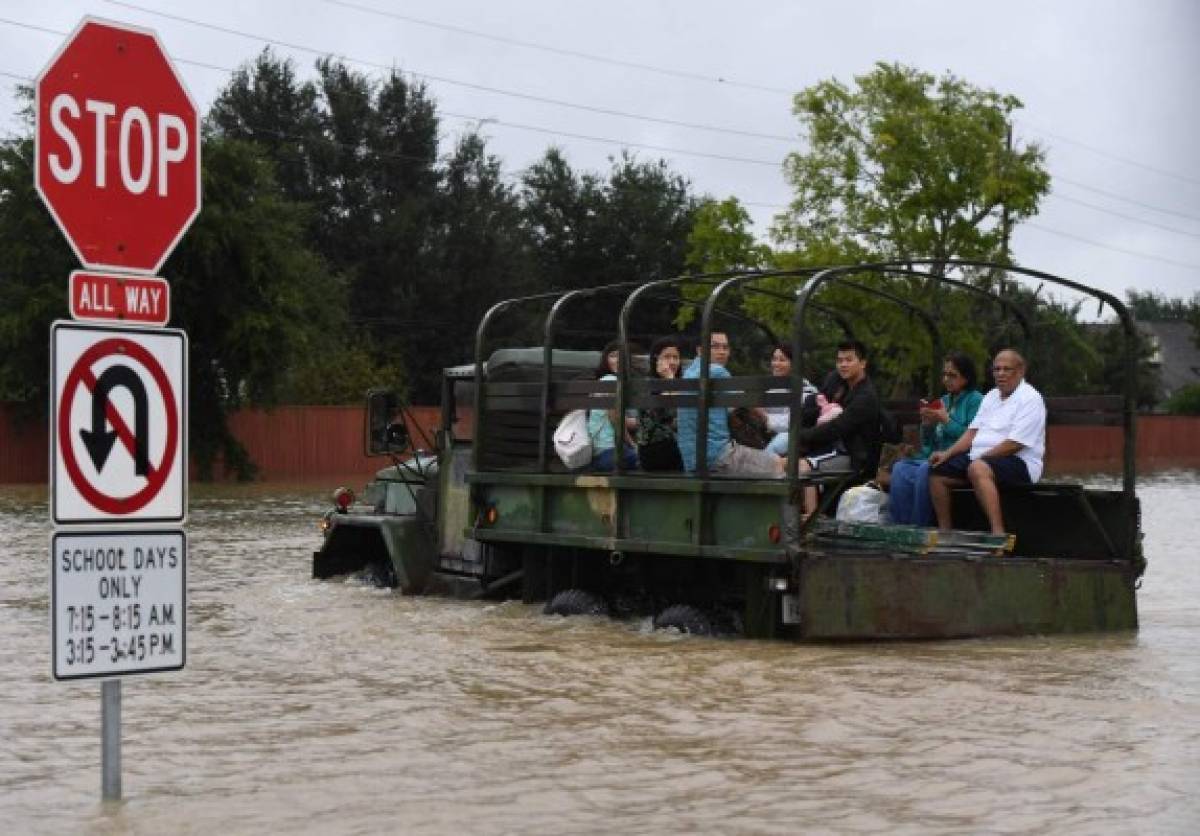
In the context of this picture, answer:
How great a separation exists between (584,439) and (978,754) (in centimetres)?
552

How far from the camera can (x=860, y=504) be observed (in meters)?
13.6

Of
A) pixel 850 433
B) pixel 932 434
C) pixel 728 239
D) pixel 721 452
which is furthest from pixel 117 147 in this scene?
pixel 728 239

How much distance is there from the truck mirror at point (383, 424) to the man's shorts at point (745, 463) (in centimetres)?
291

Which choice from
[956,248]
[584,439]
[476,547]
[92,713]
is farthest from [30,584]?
[956,248]

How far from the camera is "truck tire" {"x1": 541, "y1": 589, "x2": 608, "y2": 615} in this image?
1353cm

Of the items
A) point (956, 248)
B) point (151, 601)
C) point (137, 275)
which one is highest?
point (956, 248)

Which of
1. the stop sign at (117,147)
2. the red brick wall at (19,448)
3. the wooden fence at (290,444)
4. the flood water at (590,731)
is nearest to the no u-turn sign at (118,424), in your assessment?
the stop sign at (117,147)

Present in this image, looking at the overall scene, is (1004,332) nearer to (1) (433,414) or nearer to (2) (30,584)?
(2) (30,584)

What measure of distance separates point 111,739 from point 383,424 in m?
7.62

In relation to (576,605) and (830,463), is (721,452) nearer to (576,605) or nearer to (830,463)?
(830,463)

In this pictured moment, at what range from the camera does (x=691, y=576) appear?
13.1 m

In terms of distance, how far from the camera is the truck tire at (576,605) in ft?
44.4

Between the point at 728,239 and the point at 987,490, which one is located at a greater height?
the point at 728,239

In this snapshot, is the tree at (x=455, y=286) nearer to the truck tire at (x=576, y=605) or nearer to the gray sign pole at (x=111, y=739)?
the truck tire at (x=576, y=605)
